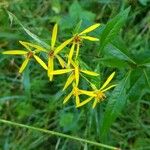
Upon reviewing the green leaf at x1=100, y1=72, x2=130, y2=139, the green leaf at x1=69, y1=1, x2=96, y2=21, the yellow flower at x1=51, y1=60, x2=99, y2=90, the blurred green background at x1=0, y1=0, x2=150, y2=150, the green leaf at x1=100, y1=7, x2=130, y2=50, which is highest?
the green leaf at x1=100, y1=7, x2=130, y2=50

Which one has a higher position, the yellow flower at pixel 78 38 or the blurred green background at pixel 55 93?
the yellow flower at pixel 78 38

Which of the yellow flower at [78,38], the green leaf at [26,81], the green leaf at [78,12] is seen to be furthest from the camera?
the green leaf at [78,12]

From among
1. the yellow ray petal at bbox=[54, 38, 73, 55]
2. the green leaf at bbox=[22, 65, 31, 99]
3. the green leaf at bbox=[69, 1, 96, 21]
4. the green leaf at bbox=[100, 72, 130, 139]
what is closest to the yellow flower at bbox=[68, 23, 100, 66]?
the yellow ray petal at bbox=[54, 38, 73, 55]

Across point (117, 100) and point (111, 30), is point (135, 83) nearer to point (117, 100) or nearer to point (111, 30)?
point (117, 100)

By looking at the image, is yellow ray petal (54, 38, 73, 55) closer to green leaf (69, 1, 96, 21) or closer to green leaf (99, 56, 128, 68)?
green leaf (99, 56, 128, 68)

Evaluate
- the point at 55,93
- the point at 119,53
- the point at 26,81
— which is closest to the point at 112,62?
the point at 119,53

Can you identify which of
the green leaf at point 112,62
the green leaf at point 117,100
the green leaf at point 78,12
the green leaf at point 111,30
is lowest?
the green leaf at point 78,12

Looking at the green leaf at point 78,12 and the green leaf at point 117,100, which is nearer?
the green leaf at point 117,100

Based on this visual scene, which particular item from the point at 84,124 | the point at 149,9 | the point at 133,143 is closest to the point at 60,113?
the point at 84,124

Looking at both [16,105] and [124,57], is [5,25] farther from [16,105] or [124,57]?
[124,57]

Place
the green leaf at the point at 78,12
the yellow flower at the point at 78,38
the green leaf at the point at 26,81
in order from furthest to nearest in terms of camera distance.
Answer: the green leaf at the point at 78,12 < the green leaf at the point at 26,81 < the yellow flower at the point at 78,38

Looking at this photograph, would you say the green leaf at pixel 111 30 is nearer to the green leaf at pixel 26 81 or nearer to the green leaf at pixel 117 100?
the green leaf at pixel 117 100

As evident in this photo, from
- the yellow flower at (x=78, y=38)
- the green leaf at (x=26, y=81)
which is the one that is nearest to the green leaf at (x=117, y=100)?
the yellow flower at (x=78, y=38)
